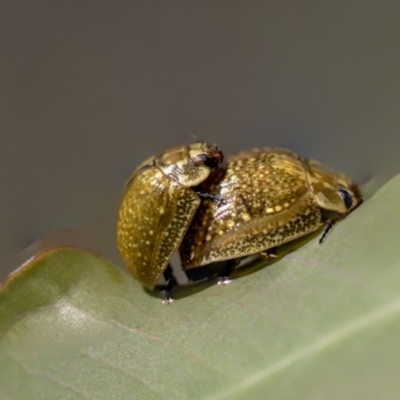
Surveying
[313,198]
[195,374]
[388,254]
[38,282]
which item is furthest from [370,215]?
[38,282]

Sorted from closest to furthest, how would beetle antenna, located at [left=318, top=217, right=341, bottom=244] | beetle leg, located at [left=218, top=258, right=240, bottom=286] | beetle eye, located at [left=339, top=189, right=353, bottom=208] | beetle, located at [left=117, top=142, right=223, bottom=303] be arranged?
1. beetle antenna, located at [left=318, top=217, right=341, bottom=244]
2. beetle leg, located at [left=218, top=258, right=240, bottom=286]
3. beetle eye, located at [left=339, top=189, right=353, bottom=208]
4. beetle, located at [left=117, top=142, right=223, bottom=303]

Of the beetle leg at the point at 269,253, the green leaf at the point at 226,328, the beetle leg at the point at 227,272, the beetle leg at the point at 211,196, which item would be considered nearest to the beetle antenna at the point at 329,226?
the green leaf at the point at 226,328

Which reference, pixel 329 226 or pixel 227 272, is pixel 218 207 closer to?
pixel 227 272

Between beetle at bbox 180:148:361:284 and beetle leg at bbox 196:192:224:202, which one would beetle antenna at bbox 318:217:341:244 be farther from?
beetle leg at bbox 196:192:224:202

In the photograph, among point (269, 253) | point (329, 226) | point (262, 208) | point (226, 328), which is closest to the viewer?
point (226, 328)

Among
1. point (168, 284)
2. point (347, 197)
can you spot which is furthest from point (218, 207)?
point (347, 197)

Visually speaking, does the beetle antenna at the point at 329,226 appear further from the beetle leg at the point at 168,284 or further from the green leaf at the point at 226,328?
the beetle leg at the point at 168,284

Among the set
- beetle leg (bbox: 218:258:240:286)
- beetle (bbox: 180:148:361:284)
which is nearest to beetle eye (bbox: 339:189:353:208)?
beetle (bbox: 180:148:361:284)
